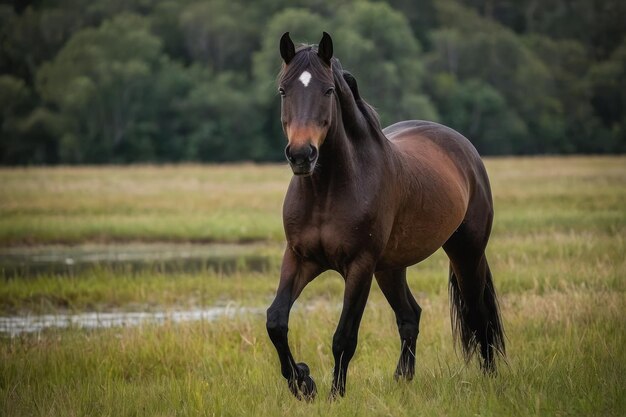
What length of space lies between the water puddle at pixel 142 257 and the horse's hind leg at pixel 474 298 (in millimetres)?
8643

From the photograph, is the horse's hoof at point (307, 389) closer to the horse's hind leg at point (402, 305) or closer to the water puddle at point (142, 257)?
the horse's hind leg at point (402, 305)

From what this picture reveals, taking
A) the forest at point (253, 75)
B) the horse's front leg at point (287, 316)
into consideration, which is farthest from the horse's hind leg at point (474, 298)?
the forest at point (253, 75)

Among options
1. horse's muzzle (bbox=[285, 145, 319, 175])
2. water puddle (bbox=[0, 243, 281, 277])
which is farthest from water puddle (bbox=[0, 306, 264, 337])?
horse's muzzle (bbox=[285, 145, 319, 175])

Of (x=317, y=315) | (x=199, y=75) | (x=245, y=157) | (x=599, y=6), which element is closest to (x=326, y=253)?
(x=317, y=315)

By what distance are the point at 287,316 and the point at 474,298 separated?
2.35 metres

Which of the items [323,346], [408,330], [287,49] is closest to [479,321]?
[408,330]

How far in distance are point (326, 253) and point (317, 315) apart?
4617 millimetres

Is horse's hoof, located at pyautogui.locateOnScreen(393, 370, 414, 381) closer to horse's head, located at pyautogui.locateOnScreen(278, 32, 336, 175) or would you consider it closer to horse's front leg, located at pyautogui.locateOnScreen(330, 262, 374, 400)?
horse's front leg, located at pyautogui.locateOnScreen(330, 262, 374, 400)

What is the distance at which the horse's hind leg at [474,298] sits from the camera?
798 cm

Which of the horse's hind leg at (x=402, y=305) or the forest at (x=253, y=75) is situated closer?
the horse's hind leg at (x=402, y=305)

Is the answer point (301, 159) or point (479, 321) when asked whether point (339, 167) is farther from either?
point (479, 321)

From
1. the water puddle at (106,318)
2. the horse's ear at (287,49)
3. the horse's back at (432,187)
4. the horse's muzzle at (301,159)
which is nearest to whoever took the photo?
the horse's muzzle at (301,159)

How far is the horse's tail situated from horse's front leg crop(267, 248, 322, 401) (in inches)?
73.2

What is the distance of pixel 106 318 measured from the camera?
12.3m
